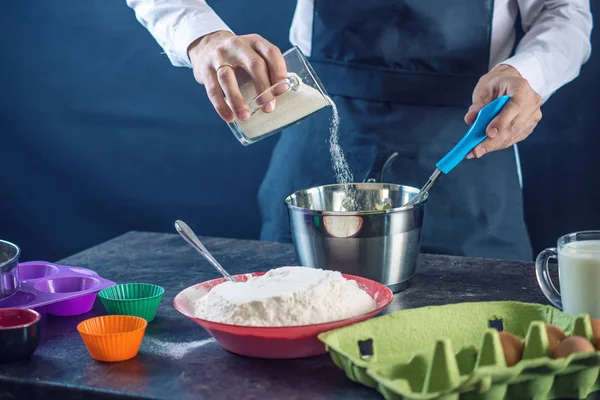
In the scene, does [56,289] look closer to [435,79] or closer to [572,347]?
[572,347]

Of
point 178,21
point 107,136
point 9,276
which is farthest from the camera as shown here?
point 107,136

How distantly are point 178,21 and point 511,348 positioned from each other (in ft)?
3.58

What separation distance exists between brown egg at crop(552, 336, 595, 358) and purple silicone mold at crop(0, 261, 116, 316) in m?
0.69

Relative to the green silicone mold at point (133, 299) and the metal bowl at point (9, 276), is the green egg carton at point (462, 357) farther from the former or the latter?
the metal bowl at point (9, 276)

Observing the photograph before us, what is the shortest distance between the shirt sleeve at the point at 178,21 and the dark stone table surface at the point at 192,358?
1.47 ft

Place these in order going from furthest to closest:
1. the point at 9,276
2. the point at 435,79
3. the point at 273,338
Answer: the point at 435,79, the point at 9,276, the point at 273,338

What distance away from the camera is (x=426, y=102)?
1.94 m

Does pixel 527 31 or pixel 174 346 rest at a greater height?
pixel 527 31

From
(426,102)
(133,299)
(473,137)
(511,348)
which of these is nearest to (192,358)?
(133,299)

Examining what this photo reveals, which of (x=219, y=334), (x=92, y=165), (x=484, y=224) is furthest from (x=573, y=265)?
(x=92, y=165)

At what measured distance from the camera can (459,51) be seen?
6.33 feet

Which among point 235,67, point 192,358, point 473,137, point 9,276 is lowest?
point 192,358

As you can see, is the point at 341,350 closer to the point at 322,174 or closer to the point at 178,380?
the point at 178,380

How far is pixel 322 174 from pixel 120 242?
52 cm
